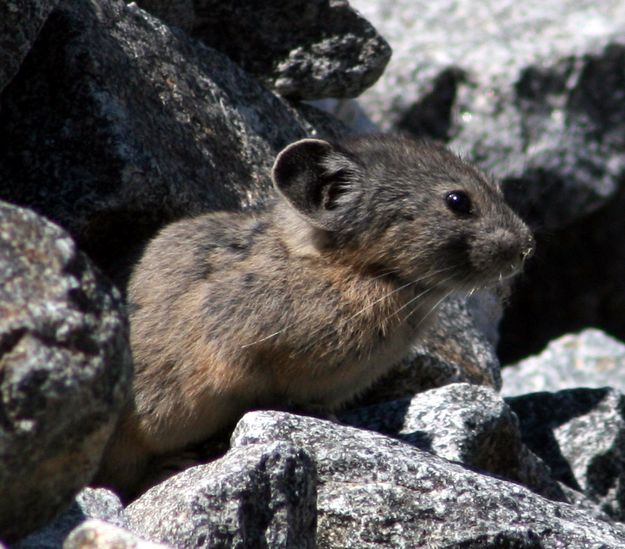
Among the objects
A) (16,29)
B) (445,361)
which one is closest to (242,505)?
(16,29)

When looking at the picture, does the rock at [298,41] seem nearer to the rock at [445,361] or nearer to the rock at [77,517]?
the rock at [445,361]

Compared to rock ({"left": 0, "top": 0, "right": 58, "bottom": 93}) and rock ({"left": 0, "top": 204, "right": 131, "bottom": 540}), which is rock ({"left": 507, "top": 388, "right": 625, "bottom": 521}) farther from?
rock ({"left": 0, "top": 204, "right": 131, "bottom": 540})

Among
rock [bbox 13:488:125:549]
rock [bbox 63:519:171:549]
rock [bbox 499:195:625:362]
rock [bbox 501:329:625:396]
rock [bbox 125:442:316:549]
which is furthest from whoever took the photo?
rock [bbox 499:195:625:362]

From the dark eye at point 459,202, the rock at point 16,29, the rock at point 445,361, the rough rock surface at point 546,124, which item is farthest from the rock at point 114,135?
the rough rock surface at point 546,124

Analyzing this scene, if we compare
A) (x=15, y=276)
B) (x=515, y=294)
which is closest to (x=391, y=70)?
(x=515, y=294)

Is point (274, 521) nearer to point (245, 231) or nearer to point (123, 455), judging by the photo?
point (123, 455)

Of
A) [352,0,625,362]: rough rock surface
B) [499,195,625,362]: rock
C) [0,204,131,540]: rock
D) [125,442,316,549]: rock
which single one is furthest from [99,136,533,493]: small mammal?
[499,195,625,362]: rock
